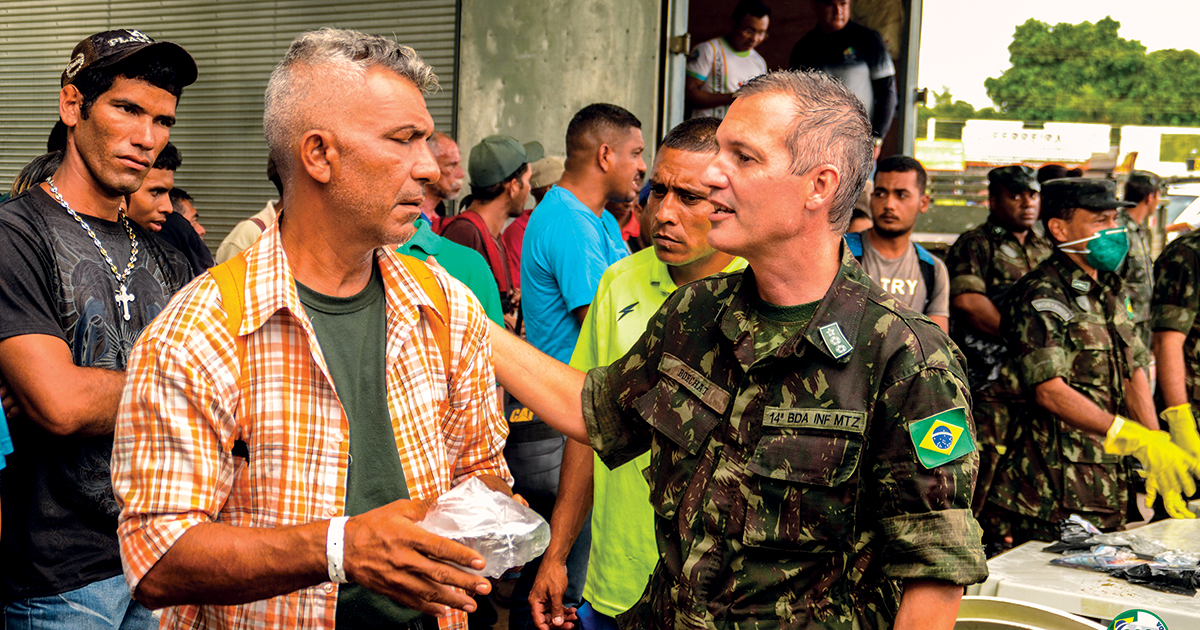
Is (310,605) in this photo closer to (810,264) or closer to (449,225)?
(810,264)

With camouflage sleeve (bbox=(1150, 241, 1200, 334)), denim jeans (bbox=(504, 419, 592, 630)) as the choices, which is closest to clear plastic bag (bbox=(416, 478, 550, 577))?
denim jeans (bbox=(504, 419, 592, 630))

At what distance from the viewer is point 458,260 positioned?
Answer: 11.9ft

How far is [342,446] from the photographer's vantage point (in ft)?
5.17

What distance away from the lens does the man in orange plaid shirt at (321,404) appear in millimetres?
1385

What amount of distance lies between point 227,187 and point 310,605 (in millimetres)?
6971

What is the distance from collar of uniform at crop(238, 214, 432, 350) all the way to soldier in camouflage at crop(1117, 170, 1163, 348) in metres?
3.80

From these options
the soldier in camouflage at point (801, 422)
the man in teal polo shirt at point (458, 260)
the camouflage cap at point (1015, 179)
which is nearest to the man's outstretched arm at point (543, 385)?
the soldier in camouflage at point (801, 422)

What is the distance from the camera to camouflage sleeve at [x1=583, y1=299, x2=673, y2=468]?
1949 millimetres

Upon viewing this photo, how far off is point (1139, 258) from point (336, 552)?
6585 millimetres

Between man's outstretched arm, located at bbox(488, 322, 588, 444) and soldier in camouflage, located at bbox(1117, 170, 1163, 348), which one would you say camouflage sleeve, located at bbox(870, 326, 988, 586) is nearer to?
man's outstretched arm, located at bbox(488, 322, 588, 444)

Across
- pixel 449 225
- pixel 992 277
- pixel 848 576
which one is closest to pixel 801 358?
pixel 848 576

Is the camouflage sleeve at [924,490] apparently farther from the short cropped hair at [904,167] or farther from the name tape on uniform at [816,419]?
the short cropped hair at [904,167]

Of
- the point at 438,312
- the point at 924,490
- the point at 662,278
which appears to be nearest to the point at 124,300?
the point at 438,312

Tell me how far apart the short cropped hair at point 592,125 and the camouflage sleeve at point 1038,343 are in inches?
80.1
